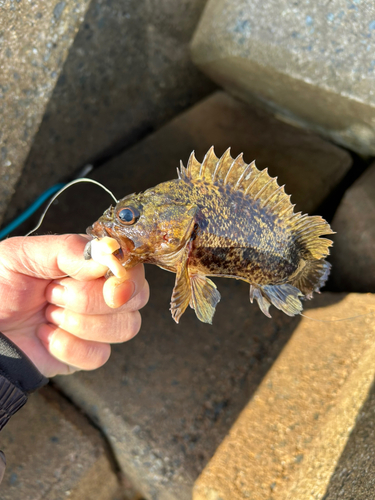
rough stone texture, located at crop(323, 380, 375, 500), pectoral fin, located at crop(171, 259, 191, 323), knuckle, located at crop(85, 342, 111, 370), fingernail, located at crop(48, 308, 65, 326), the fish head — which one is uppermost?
the fish head

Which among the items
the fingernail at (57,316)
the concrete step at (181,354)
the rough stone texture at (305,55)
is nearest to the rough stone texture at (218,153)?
the concrete step at (181,354)

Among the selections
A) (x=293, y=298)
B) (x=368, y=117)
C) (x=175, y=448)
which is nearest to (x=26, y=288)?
(x=293, y=298)

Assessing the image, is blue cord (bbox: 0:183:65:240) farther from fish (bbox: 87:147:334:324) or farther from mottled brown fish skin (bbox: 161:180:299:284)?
mottled brown fish skin (bbox: 161:180:299:284)

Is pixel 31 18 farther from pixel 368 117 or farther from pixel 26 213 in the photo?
pixel 368 117

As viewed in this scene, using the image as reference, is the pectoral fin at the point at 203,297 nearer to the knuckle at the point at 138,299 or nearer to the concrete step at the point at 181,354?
the knuckle at the point at 138,299

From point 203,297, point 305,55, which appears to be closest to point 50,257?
point 203,297

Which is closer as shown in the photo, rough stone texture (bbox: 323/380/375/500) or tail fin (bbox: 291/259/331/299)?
tail fin (bbox: 291/259/331/299)

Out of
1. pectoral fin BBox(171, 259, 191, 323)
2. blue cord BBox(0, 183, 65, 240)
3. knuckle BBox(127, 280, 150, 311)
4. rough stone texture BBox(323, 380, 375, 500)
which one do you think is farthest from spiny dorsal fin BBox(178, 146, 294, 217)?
blue cord BBox(0, 183, 65, 240)
